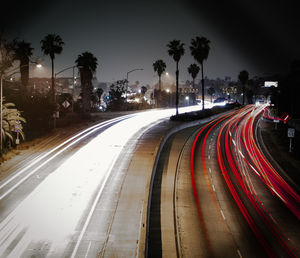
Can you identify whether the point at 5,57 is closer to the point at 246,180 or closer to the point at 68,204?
the point at 68,204

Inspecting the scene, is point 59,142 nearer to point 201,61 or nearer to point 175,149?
point 175,149

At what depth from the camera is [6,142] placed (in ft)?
104

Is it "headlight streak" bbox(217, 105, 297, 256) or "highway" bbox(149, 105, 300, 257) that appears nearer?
"highway" bbox(149, 105, 300, 257)

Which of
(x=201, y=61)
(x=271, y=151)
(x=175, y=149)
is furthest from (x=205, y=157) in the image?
(x=201, y=61)

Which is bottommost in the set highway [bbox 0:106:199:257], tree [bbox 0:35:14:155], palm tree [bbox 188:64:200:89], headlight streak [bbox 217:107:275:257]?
headlight streak [bbox 217:107:275:257]

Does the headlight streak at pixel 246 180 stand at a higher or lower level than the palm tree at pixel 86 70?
lower

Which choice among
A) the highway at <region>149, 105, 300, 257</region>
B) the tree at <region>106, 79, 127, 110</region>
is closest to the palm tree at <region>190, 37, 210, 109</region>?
the tree at <region>106, 79, 127, 110</region>

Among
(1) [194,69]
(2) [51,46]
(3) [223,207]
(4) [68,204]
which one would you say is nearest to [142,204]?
(4) [68,204]

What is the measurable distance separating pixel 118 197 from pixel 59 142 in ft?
56.5

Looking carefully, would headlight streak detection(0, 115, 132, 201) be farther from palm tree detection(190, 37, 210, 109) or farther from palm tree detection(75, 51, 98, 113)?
palm tree detection(190, 37, 210, 109)

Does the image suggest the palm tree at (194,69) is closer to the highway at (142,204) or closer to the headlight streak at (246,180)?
the headlight streak at (246,180)

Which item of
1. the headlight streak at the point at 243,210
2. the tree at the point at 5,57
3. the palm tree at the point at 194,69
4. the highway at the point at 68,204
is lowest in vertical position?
the headlight streak at the point at 243,210

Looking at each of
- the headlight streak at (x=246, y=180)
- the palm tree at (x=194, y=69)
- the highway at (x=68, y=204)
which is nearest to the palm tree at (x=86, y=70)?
the headlight streak at (x=246, y=180)

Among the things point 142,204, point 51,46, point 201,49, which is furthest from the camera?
point 201,49
